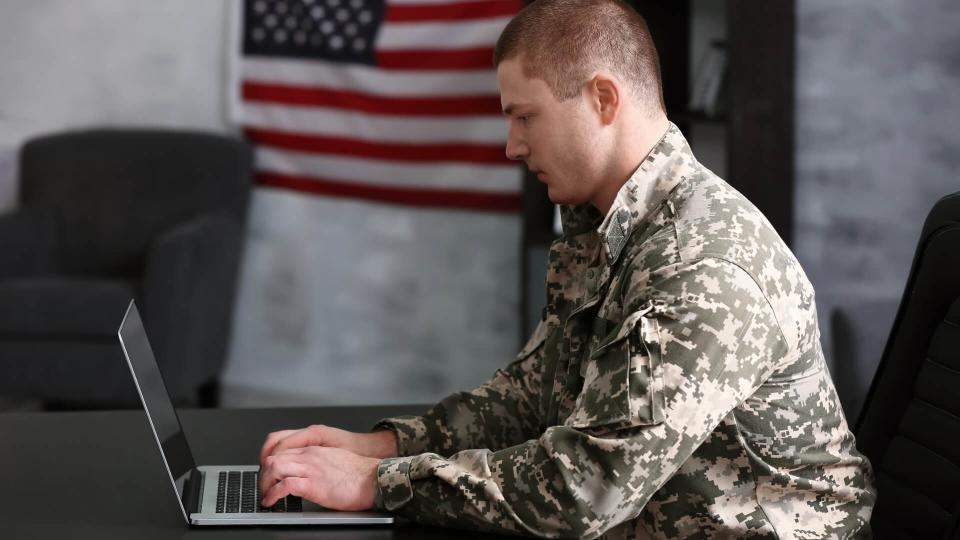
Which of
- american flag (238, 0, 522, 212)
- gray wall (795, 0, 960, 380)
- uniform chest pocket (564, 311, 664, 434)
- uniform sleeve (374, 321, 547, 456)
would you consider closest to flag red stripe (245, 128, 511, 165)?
american flag (238, 0, 522, 212)

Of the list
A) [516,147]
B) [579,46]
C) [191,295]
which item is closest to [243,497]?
[516,147]

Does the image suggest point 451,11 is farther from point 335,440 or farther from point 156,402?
point 156,402

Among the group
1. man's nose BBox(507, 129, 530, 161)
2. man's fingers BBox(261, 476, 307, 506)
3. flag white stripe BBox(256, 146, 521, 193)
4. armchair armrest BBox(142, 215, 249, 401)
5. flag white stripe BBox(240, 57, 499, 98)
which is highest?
man's nose BBox(507, 129, 530, 161)

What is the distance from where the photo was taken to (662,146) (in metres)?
1.31

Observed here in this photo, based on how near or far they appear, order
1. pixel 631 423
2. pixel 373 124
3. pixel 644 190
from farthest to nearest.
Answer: pixel 373 124 → pixel 644 190 → pixel 631 423

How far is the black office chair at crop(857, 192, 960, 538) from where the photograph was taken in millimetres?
1295

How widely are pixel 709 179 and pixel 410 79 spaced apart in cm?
270

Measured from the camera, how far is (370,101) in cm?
397

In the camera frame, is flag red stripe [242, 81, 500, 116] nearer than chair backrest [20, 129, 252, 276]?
Yes

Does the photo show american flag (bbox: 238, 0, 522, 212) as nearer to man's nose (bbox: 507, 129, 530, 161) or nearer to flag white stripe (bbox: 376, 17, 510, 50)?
flag white stripe (bbox: 376, 17, 510, 50)

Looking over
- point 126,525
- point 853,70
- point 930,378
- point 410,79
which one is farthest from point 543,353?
point 410,79

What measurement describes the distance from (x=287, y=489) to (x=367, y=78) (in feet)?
9.66

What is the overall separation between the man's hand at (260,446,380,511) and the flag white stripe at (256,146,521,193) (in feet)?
8.58

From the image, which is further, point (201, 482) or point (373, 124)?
point (373, 124)
